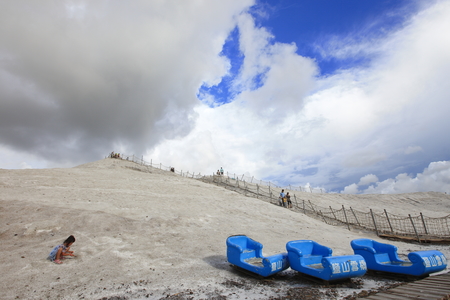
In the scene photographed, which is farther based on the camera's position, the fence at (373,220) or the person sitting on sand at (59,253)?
the fence at (373,220)

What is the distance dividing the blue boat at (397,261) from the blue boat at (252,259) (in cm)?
275

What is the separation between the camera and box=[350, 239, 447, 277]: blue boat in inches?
275

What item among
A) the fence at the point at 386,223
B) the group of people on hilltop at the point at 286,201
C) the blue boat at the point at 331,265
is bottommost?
the blue boat at the point at 331,265

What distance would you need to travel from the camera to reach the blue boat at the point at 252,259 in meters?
7.20

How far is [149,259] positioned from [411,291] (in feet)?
24.1

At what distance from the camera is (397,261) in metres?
8.39

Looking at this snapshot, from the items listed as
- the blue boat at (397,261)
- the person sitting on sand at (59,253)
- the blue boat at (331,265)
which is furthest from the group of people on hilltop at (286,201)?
the person sitting on sand at (59,253)

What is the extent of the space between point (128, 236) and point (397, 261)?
986cm

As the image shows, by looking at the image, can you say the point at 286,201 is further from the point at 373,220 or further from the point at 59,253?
the point at 59,253

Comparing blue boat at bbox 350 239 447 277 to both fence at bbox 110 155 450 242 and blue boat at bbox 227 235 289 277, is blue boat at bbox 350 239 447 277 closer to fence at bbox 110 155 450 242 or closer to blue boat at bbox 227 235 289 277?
blue boat at bbox 227 235 289 277

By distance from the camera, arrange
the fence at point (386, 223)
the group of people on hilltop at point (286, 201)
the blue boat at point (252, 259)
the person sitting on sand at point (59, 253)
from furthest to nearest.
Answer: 1. the group of people on hilltop at point (286, 201)
2. the fence at point (386, 223)
3. the person sitting on sand at point (59, 253)
4. the blue boat at point (252, 259)

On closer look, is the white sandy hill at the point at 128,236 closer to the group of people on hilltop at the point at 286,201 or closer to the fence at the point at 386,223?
the fence at the point at 386,223

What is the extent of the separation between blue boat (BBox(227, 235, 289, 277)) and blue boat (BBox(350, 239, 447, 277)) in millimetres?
2753

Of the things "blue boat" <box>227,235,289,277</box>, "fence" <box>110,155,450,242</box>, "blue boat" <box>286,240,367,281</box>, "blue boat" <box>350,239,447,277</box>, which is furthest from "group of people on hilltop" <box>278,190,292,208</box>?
"blue boat" <box>286,240,367,281</box>
